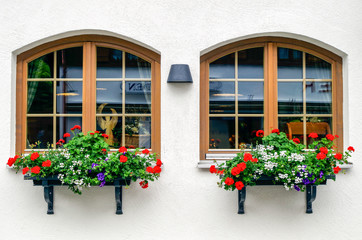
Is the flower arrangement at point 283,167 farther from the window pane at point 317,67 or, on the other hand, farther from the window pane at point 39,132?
Result: the window pane at point 39,132

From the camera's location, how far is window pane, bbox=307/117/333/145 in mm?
3729

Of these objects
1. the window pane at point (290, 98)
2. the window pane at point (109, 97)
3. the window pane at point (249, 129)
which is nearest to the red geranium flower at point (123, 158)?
the window pane at point (109, 97)

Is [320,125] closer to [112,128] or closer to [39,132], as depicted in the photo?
[112,128]

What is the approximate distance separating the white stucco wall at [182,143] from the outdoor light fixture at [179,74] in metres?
0.09

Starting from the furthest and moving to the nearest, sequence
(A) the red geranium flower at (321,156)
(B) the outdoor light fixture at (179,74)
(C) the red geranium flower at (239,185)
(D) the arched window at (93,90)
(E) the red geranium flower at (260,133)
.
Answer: (D) the arched window at (93,90) → (E) the red geranium flower at (260,133) → (B) the outdoor light fixture at (179,74) → (A) the red geranium flower at (321,156) → (C) the red geranium flower at (239,185)

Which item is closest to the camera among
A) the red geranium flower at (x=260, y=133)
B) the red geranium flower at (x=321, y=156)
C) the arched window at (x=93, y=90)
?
the red geranium flower at (x=321, y=156)

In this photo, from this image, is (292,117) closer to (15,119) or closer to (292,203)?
(292,203)

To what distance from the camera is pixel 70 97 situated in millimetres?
3734

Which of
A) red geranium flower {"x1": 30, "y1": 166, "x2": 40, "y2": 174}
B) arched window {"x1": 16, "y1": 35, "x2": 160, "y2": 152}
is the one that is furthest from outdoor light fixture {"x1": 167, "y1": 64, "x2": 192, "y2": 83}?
red geranium flower {"x1": 30, "y1": 166, "x2": 40, "y2": 174}

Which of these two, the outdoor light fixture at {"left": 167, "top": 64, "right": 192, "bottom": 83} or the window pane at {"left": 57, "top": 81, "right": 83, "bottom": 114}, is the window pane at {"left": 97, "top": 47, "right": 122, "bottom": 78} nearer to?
the window pane at {"left": 57, "top": 81, "right": 83, "bottom": 114}

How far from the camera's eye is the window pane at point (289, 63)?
374cm

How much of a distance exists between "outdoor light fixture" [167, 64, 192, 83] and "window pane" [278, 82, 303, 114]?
1.06 metres

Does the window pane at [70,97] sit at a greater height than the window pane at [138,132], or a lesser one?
greater

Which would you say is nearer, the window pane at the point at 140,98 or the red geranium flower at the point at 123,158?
the red geranium flower at the point at 123,158
